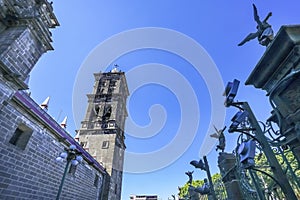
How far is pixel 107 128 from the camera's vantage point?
72.1 ft

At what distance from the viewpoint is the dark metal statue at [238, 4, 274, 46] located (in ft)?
8.05

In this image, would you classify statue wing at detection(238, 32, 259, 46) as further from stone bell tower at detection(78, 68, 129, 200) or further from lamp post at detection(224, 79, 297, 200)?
stone bell tower at detection(78, 68, 129, 200)

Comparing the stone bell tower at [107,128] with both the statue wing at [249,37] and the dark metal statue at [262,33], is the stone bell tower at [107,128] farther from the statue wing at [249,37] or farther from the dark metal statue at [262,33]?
the dark metal statue at [262,33]

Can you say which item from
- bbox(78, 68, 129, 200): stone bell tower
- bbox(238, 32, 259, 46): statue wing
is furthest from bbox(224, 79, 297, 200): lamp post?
bbox(78, 68, 129, 200): stone bell tower

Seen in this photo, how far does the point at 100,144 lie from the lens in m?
20.6

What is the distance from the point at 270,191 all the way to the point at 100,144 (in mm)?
20257

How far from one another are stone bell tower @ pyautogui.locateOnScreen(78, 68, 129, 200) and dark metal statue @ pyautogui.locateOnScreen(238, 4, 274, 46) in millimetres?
18226

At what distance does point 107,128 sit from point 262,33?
2135cm

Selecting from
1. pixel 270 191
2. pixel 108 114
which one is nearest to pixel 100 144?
pixel 108 114

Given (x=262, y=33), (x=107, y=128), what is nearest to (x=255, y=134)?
(x=262, y=33)

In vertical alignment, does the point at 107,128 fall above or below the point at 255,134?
above

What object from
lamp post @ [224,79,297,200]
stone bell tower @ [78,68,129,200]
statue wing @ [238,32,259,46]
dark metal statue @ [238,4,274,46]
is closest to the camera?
lamp post @ [224,79,297,200]

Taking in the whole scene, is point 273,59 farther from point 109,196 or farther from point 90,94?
point 90,94

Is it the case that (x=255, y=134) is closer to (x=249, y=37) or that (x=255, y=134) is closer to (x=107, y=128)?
(x=249, y=37)
